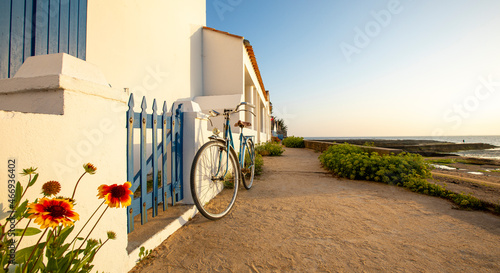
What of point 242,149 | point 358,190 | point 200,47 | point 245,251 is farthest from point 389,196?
point 200,47

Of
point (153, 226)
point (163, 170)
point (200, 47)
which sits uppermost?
point (200, 47)

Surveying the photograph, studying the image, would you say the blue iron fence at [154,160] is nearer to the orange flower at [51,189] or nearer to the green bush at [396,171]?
the orange flower at [51,189]

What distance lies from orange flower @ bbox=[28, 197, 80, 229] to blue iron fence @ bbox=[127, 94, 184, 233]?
38.6 inches

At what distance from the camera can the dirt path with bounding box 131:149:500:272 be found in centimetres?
156

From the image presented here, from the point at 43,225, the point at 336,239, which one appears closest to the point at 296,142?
the point at 336,239

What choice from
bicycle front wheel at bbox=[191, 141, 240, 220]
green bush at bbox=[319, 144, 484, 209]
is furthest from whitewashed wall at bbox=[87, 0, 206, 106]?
green bush at bbox=[319, 144, 484, 209]

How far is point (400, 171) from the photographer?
3984 mm

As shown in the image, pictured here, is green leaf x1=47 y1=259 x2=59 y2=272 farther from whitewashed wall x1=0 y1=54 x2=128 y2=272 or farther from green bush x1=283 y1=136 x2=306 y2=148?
green bush x1=283 y1=136 x2=306 y2=148

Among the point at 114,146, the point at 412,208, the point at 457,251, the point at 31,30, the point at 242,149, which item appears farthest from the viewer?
the point at 242,149

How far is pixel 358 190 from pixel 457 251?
1873mm

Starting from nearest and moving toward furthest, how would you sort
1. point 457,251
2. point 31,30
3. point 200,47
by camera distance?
point 457,251 → point 31,30 → point 200,47

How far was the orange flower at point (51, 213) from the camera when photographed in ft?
2.33

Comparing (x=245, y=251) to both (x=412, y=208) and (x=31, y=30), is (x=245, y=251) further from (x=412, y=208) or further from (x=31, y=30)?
(x=31, y=30)

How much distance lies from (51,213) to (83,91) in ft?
2.34
